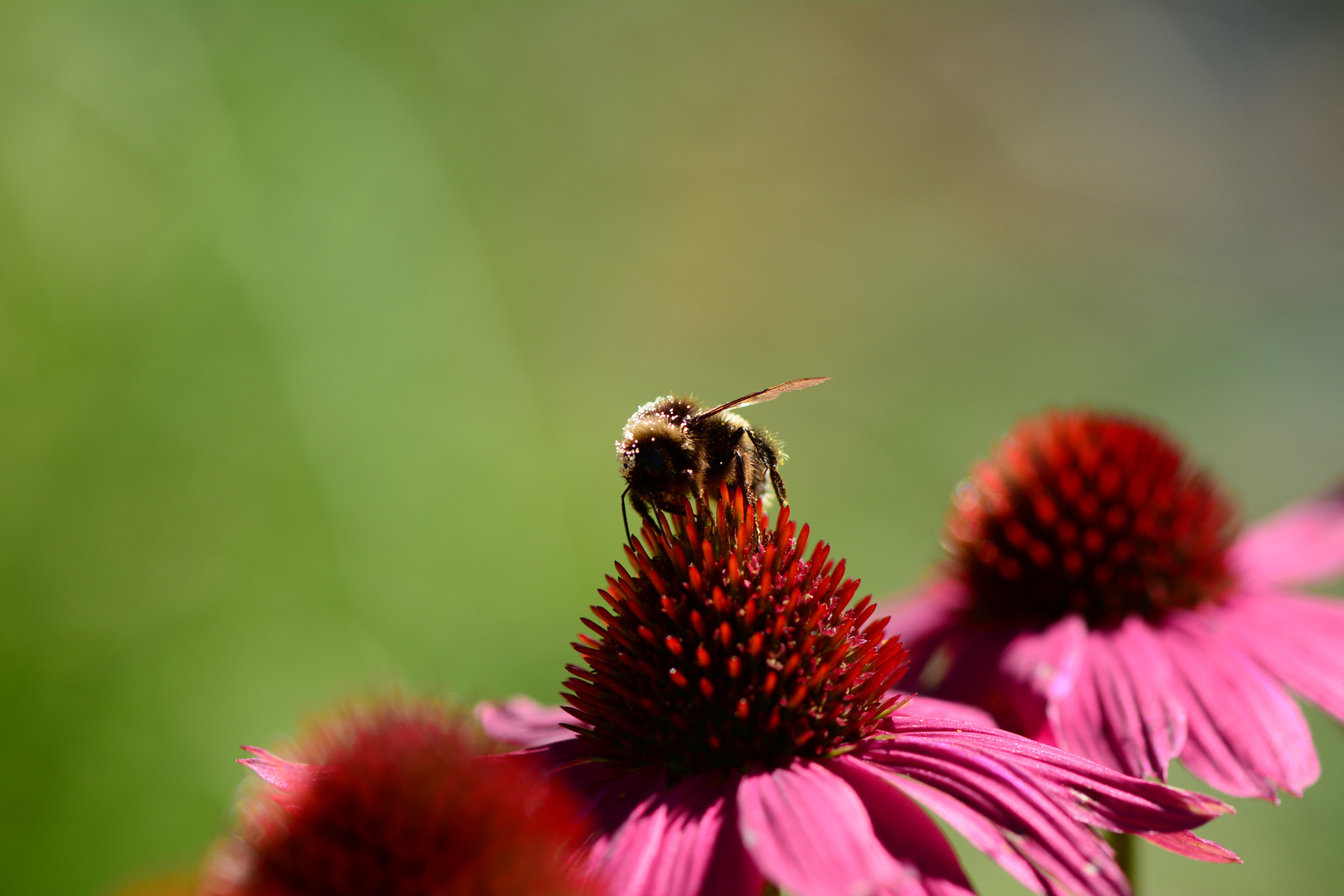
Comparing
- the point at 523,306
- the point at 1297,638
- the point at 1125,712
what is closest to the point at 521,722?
the point at 1125,712

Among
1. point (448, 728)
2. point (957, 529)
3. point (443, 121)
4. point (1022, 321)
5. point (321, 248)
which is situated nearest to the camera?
point (448, 728)

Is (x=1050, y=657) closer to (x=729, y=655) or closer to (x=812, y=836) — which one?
(x=729, y=655)

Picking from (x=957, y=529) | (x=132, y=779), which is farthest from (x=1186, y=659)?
(x=132, y=779)

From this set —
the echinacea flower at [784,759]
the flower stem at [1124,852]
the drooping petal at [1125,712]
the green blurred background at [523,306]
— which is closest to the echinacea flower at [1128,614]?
the drooping petal at [1125,712]

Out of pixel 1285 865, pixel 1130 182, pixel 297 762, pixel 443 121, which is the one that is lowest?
pixel 1285 865

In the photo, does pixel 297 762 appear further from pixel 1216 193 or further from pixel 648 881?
pixel 1216 193

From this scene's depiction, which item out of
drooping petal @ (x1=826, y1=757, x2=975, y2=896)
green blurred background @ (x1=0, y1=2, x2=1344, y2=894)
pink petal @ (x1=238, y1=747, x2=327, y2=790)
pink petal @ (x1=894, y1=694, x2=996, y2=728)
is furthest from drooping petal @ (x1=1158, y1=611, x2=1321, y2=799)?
green blurred background @ (x1=0, y1=2, x2=1344, y2=894)

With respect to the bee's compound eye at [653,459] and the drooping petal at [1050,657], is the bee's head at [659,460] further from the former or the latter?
the drooping petal at [1050,657]
